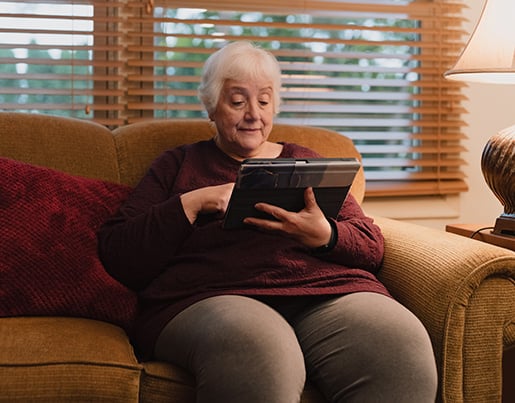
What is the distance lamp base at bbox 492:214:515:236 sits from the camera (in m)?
2.21

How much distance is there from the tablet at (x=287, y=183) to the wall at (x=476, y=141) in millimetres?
1282

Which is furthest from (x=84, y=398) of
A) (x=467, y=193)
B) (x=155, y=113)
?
(x=467, y=193)

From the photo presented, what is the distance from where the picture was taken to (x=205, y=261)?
5.86 ft

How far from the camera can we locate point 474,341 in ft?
5.49

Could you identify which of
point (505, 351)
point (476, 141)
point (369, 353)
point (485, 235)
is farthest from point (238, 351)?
point (476, 141)

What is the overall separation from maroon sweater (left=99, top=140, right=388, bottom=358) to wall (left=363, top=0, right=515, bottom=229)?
1151mm

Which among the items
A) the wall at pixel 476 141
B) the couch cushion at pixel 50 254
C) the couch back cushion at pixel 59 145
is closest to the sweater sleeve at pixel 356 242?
the couch cushion at pixel 50 254

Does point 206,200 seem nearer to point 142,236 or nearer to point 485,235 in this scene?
point 142,236

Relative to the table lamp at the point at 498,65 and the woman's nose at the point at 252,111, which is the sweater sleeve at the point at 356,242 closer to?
the woman's nose at the point at 252,111

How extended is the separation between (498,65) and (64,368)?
1.37 meters

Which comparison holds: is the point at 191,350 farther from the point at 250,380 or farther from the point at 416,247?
the point at 416,247

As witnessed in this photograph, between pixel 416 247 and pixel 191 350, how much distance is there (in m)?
0.64

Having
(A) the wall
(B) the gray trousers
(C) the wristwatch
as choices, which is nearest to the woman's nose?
(C) the wristwatch

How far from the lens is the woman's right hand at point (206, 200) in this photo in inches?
70.3
